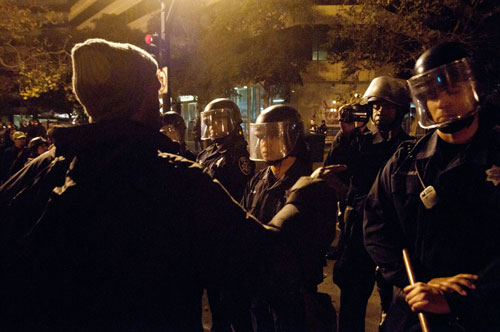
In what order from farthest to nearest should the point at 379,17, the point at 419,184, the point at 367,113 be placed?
1. the point at 379,17
2. the point at 367,113
3. the point at 419,184

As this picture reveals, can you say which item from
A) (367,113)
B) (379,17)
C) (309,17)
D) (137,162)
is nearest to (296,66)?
(309,17)

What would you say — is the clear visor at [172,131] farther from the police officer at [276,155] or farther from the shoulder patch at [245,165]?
the police officer at [276,155]

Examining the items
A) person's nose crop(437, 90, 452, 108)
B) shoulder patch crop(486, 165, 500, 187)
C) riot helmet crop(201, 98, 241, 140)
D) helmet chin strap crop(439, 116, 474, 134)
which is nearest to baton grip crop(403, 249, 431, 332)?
shoulder patch crop(486, 165, 500, 187)

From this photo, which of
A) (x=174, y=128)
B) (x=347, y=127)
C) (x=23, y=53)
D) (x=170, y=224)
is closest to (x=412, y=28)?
(x=174, y=128)

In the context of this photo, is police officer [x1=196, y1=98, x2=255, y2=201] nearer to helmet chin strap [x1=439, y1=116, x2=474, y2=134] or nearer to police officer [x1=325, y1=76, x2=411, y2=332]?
police officer [x1=325, y1=76, x2=411, y2=332]

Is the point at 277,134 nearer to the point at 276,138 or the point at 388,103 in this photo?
the point at 276,138

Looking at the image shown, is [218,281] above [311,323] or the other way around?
above

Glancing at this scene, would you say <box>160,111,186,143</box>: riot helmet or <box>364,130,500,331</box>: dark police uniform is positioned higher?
<box>160,111,186,143</box>: riot helmet

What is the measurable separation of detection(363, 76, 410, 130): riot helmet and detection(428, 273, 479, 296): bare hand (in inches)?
79.1

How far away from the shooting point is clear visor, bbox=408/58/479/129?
1.98 metres

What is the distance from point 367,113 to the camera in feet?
13.4

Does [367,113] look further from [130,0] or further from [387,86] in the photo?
[130,0]

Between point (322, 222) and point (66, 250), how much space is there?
868mm

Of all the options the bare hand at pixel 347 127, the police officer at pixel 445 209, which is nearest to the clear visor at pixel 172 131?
the bare hand at pixel 347 127
